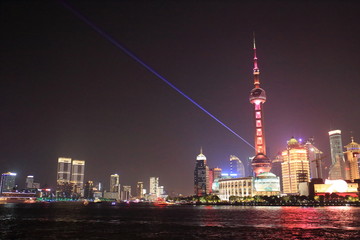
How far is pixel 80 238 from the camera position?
58.9 m

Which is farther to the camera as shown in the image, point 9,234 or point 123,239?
point 9,234

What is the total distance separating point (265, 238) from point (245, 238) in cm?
321

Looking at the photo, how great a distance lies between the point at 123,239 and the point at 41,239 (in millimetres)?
13018

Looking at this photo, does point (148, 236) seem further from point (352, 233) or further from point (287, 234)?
point (352, 233)

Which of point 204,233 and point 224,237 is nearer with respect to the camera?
point 224,237

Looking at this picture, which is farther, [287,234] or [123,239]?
[287,234]

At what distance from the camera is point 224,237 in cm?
5966

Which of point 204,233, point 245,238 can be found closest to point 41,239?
point 204,233

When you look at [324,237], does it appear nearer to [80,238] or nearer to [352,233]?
[352,233]

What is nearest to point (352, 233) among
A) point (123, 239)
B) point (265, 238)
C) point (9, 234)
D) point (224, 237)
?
point (265, 238)

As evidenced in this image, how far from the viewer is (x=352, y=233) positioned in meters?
62.8

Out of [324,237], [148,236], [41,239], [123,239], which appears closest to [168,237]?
[148,236]

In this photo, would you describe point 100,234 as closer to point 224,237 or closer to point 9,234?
point 9,234

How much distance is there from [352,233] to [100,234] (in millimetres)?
43915
